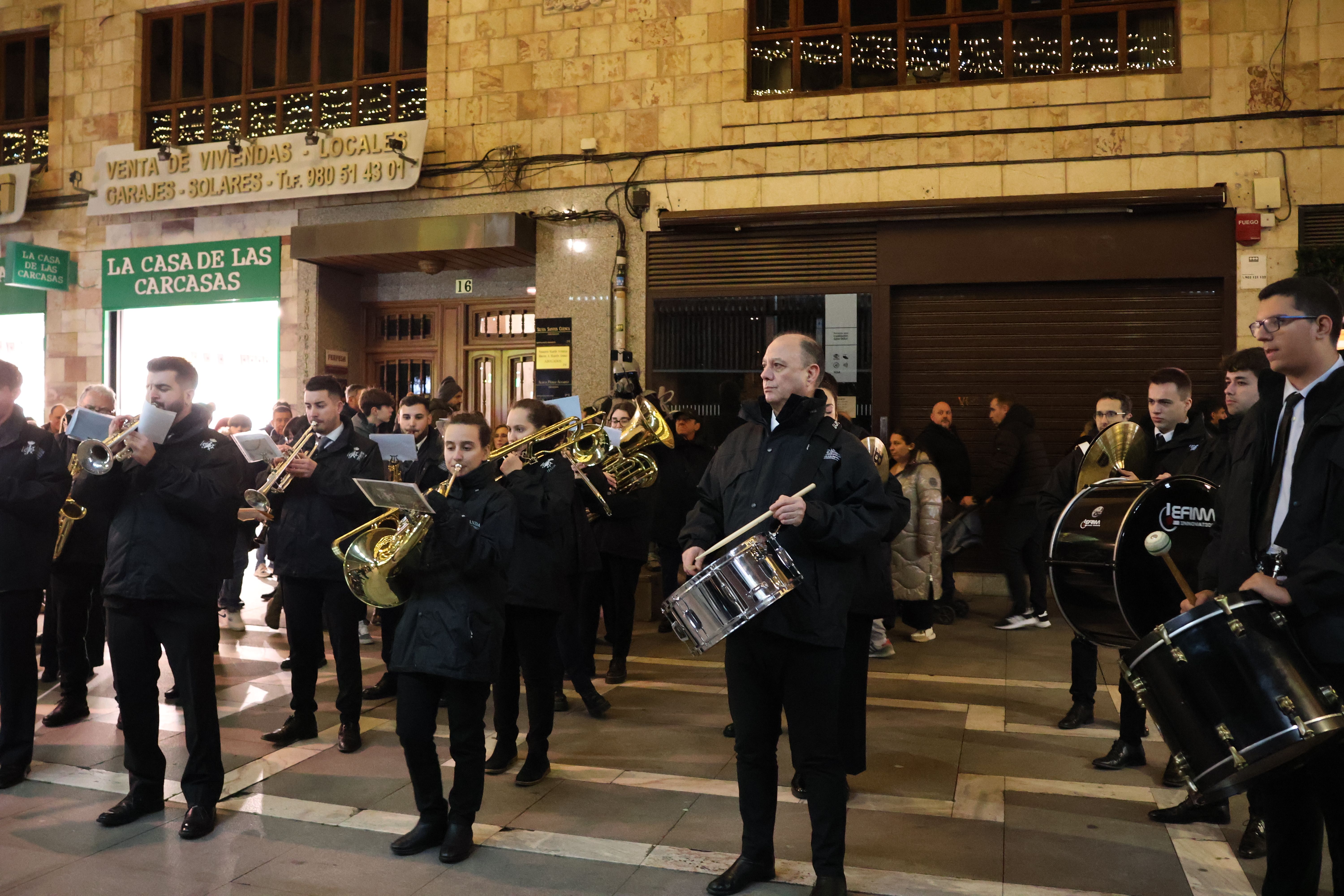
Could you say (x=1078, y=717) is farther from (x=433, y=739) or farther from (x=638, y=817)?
(x=433, y=739)

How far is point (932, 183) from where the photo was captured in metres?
9.87

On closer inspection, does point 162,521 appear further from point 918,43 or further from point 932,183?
point 918,43

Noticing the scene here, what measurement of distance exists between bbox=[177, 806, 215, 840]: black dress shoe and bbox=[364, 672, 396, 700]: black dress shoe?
7.32 feet

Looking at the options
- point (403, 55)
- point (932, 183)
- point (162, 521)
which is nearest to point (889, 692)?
point (162, 521)

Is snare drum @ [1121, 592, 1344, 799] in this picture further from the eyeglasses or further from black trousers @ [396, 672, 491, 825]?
black trousers @ [396, 672, 491, 825]

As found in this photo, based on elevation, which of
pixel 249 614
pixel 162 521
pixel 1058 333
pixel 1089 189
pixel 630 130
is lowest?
pixel 249 614

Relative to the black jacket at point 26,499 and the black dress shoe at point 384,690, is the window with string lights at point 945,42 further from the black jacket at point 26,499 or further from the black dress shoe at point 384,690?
the black jacket at point 26,499

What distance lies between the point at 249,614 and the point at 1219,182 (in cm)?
967

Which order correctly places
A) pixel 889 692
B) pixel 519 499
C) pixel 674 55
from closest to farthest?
pixel 519 499 < pixel 889 692 < pixel 674 55

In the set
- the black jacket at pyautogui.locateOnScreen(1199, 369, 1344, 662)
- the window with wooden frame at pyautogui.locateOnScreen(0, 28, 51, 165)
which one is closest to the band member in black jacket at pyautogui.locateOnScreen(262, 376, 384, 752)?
the black jacket at pyautogui.locateOnScreen(1199, 369, 1344, 662)

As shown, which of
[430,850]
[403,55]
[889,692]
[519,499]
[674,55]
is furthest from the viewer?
[403,55]

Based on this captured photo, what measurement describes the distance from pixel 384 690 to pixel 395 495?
10.2 feet

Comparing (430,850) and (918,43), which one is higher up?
(918,43)

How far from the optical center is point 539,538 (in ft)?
17.1
